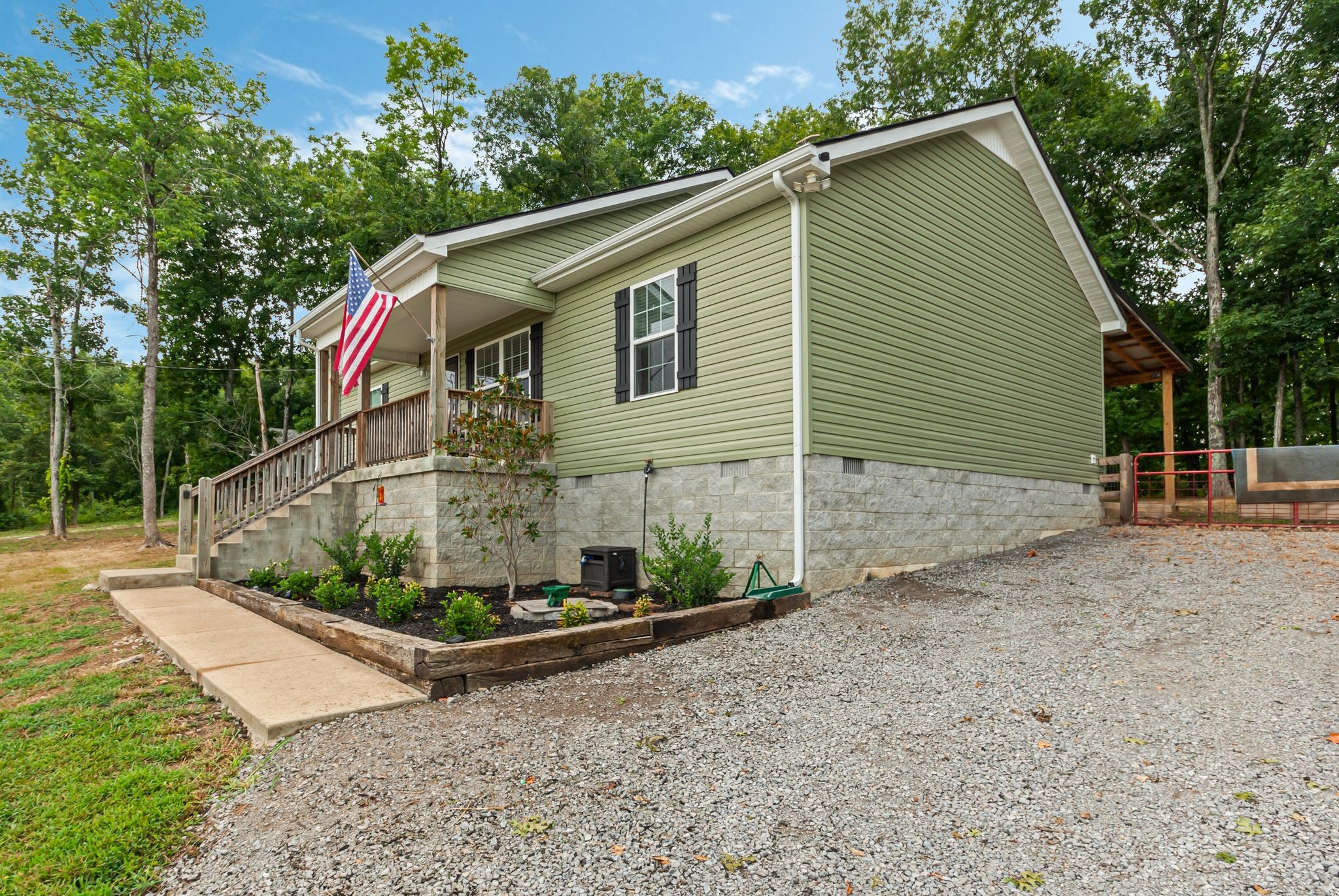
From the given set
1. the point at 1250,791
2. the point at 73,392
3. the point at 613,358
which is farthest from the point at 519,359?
the point at 73,392

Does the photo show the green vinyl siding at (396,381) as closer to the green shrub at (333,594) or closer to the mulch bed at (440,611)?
the mulch bed at (440,611)

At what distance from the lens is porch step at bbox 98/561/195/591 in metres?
9.55

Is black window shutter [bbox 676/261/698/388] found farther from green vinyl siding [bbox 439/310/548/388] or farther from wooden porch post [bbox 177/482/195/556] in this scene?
wooden porch post [bbox 177/482/195/556]

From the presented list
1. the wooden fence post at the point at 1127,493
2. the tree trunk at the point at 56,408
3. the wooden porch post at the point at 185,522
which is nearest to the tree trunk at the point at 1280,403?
the wooden fence post at the point at 1127,493

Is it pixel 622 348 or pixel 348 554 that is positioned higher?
pixel 622 348

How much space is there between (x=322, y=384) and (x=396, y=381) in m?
1.40

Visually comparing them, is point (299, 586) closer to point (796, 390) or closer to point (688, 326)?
point (688, 326)

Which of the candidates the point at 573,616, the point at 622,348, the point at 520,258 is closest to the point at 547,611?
the point at 573,616

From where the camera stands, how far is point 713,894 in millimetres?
2398

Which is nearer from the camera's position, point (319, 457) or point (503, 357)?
point (319, 457)

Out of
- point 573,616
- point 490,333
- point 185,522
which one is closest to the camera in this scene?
point 573,616

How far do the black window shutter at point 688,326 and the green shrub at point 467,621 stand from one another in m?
3.71

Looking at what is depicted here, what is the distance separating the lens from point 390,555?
8375 mm

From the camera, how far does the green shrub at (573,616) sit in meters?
5.80
